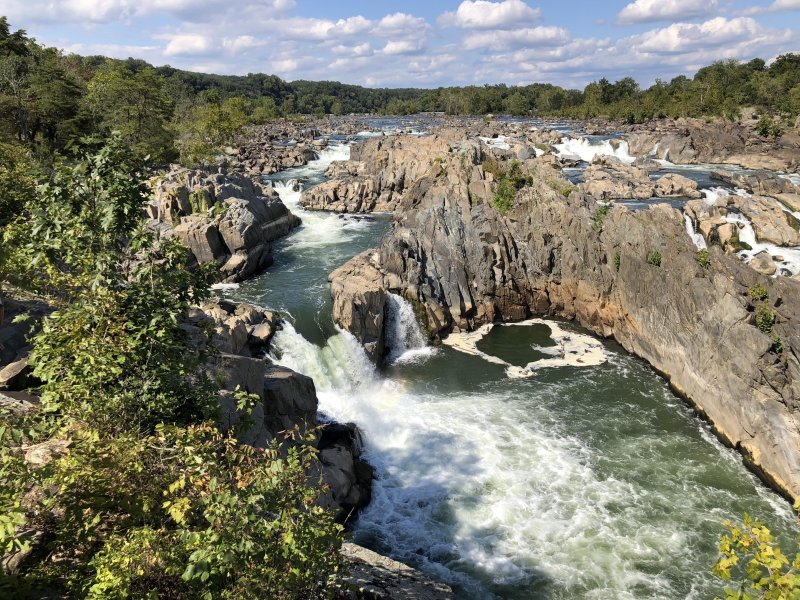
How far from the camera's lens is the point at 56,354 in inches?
334

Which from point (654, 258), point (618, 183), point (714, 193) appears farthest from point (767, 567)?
point (618, 183)

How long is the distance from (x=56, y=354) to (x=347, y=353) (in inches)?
851

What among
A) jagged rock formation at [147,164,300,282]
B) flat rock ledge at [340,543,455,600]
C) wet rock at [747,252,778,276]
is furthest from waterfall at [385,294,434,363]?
wet rock at [747,252,778,276]

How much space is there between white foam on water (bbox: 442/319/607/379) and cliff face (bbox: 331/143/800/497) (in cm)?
92

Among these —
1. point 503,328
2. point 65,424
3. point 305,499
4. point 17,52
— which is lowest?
point 503,328

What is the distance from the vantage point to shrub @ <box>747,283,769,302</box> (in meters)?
25.5

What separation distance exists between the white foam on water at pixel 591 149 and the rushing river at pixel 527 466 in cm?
6292

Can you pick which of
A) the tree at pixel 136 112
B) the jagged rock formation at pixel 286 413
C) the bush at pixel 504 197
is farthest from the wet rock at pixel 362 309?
Answer: the tree at pixel 136 112

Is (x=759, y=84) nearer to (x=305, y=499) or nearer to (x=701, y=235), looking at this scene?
(x=701, y=235)

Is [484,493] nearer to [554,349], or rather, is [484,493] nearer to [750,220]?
[554,349]

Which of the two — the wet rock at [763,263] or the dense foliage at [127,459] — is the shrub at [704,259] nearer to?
the wet rock at [763,263]

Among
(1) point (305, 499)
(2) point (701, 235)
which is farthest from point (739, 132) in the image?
(1) point (305, 499)

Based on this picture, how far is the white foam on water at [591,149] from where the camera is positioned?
87.1m

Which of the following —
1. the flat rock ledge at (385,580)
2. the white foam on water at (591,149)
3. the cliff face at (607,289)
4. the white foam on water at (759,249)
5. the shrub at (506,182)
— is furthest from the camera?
the white foam on water at (591,149)
